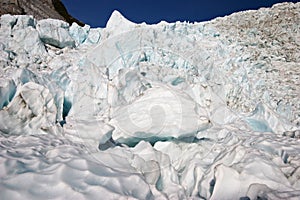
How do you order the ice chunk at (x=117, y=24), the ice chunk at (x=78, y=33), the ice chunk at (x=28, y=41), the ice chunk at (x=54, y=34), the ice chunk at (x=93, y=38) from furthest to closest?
the ice chunk at (x=93, y=38), the ice chunk at (x=78, y=33), the ice chunk at (x=117, y=24), the ice chunk at (x=54, y=34), the ice chunk at (x=28, y=41)

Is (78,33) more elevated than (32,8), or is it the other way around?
(32,8)

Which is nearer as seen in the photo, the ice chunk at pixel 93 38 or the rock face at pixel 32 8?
the ice chunk at pixel 93 38

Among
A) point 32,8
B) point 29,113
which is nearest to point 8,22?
point 29,113

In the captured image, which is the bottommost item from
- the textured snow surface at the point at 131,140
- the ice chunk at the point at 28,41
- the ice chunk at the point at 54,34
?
the textured snow surface at the point at 131,140

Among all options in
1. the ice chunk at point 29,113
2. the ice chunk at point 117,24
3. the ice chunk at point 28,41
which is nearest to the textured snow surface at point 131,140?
the ice chunk at point 29,113

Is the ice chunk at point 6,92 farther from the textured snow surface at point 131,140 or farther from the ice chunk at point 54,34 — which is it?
the ice chunk at point 54,34

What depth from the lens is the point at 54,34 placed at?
1126 cm

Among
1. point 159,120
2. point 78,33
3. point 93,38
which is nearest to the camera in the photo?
point 159,120

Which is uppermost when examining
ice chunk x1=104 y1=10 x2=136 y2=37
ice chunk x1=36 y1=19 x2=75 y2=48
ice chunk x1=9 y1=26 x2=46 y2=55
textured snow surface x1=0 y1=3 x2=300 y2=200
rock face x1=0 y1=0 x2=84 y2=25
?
rock face x1=0 y1=0 x2=84 y2=25

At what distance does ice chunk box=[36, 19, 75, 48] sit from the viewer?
36.1 feet

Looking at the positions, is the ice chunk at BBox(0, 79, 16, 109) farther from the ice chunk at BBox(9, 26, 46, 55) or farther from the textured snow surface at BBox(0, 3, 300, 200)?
the ice chunk at BBox(9, 26, 46, 55)

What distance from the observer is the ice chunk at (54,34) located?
1102 centimetres

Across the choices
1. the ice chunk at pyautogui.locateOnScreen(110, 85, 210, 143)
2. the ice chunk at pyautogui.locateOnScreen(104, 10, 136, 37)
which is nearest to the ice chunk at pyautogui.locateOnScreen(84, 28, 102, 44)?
the ice chunk at pyautogui.locateOnScreen(104, 10, 136, 37)

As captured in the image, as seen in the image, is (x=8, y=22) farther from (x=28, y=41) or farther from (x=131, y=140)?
(x=131, y=140)
